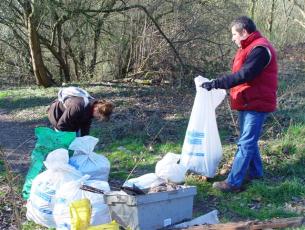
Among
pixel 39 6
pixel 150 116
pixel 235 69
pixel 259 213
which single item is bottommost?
pixel 259 213

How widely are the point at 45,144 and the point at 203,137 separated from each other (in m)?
1.65

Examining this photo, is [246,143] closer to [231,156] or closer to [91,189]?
[231,156]

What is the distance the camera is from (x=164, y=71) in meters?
11.6

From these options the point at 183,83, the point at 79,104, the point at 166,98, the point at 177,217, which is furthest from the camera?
the point at 183,83

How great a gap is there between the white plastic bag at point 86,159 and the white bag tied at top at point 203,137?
39.3 inches

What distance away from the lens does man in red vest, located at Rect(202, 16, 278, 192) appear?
519 cm

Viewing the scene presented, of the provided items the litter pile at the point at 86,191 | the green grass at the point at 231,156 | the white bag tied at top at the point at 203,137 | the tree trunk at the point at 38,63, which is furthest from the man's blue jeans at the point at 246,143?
the tree trunk at the point at 38,63

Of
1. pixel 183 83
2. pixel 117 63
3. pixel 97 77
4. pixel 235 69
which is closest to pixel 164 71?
pixel 183 83

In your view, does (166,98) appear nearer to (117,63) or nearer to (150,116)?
(150,116)

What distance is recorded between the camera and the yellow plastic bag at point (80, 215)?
4.02 metres

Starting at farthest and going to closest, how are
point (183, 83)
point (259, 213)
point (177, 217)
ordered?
point (183, 83)
point (259, 213)
point (177, 217)

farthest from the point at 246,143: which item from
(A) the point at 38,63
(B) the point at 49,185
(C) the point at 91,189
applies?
(A) the point at 38,63

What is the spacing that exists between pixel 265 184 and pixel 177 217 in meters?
1.43

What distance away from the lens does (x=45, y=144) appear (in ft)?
17.8
